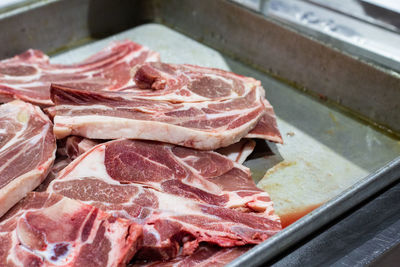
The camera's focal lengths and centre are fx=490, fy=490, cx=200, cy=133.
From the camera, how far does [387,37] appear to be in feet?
11.3

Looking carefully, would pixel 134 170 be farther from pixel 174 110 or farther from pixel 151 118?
pixel 174 110

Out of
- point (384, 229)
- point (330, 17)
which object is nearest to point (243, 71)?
point (330, 17)

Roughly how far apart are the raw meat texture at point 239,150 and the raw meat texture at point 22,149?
92 centimetres

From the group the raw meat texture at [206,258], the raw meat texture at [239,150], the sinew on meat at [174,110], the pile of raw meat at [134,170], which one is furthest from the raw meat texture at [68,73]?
the raw meat texture at [206,258]

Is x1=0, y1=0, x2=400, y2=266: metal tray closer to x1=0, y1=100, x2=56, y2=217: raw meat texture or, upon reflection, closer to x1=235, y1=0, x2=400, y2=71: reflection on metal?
x1=235, y1=0, x2=400, y2=71: reflection on metal

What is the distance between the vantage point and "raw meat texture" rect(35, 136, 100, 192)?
7.95 feet

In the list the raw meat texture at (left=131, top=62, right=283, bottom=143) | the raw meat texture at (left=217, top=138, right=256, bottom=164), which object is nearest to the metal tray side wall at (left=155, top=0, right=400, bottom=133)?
the raw meat texture at (left=131, top=62, right=283, bottom=143)

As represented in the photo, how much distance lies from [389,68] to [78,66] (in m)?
2.03

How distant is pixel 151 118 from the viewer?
8.18 feet

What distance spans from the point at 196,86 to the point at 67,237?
50.1 inches

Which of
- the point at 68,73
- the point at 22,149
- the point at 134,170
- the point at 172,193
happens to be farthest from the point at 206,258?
the point at 68,73

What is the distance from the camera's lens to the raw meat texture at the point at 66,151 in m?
2.42

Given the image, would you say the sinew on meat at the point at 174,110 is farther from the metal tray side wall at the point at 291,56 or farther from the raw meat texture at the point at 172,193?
the metal tray side wall at the point at 291,56

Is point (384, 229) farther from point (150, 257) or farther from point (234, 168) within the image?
point (150, 257)
